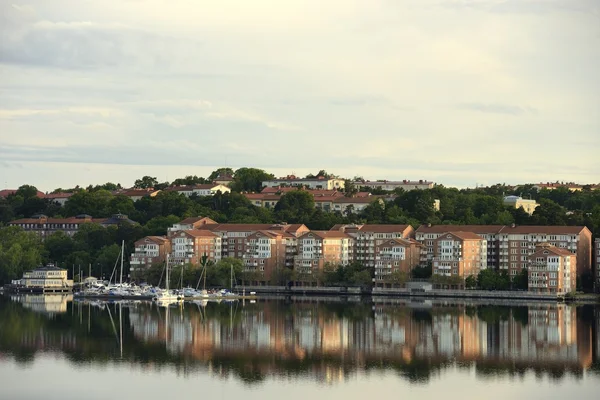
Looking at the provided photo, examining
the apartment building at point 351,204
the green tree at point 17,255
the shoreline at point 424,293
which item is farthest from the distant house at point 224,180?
the shoreline at point 424,293

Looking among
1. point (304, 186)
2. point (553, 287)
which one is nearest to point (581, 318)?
point (553, 287)

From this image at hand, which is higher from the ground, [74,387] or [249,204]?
[249,204]

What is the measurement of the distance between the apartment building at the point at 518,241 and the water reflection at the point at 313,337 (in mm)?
8680

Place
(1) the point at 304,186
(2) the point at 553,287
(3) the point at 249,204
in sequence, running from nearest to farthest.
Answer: (2) the point at 553,287 < (3) the point at 249,204 < (1) the point at 304,186

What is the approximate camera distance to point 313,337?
46375 mm

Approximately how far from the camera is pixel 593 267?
7012 centimetres

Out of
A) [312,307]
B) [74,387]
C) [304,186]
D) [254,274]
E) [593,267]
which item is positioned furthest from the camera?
→ [304,186]

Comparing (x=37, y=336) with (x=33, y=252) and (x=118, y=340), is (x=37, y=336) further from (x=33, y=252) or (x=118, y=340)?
(x=33, y=252)

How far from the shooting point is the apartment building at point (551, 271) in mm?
65625

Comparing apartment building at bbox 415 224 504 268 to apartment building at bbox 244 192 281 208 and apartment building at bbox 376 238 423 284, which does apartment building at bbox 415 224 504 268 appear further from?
apartment building at bbox 244 192 281 208

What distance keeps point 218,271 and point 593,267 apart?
19.9m

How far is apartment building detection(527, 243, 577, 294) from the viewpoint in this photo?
65.6 meters

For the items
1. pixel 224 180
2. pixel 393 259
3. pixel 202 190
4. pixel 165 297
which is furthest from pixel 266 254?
pixel 224 180

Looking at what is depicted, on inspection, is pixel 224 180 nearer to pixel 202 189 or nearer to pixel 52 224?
pixel 202 189
